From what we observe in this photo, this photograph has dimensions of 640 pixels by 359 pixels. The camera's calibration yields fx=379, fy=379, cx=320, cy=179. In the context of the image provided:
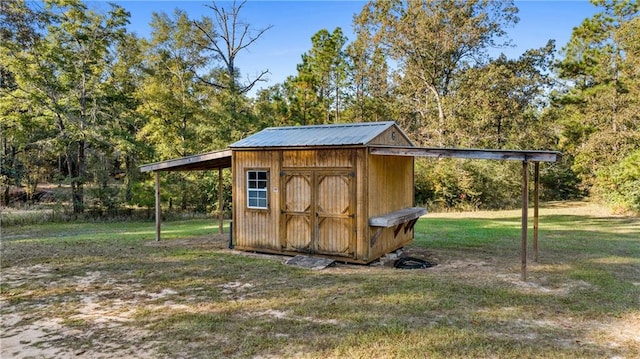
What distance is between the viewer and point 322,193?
7492 mm

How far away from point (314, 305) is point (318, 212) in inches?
106

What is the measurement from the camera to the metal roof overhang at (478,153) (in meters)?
5.63

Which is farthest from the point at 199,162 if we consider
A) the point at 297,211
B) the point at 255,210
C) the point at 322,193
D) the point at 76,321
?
the point at 76,321

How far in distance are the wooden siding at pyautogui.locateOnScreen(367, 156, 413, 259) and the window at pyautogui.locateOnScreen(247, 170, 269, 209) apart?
2.34 meters

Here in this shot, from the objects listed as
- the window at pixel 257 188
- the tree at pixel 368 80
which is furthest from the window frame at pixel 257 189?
the tree at pixel 368 80

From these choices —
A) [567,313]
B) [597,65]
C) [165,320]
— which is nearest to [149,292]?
[165,320]

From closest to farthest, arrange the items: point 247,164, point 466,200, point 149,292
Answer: point 149,292 → point 247,164 → point 466,200

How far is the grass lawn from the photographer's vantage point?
385 cm

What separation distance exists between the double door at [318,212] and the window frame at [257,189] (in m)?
0.45

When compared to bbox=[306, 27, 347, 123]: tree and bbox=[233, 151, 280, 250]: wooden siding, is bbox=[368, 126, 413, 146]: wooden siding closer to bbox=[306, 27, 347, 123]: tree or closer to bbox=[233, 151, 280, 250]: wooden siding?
bbox=[233, 151, 280, 250]: wooden siding

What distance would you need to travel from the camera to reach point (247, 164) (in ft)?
27.5

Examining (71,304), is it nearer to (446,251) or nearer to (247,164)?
(247,164)

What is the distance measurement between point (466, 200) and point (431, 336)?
1743 cm

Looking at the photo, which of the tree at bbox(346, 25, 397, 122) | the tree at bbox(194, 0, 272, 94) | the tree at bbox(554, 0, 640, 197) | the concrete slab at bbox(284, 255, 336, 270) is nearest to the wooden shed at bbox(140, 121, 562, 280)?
the concrete slab at bbox(284, 255, 336, 270)
